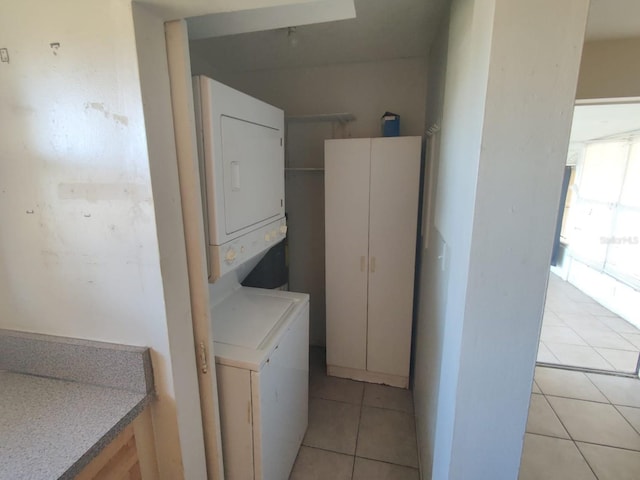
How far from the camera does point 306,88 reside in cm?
260

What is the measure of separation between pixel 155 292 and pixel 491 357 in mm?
1030

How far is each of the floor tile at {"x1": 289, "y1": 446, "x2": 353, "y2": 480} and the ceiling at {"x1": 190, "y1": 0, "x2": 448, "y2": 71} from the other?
252 cm

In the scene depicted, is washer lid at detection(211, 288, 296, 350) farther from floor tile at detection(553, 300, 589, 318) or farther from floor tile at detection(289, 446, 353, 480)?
floor tile at detection(553, 300, 589, 318)

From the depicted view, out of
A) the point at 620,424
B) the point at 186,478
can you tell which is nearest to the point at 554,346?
the point at 620,424

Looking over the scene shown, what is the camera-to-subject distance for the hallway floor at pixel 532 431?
177 cm

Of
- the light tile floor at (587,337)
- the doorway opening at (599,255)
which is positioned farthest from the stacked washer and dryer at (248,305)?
the light tile floor at (587,337)

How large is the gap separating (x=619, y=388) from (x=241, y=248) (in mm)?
3076

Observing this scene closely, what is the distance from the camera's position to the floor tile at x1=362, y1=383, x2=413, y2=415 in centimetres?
225

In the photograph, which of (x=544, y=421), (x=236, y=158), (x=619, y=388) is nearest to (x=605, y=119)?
(x=619, y=388)

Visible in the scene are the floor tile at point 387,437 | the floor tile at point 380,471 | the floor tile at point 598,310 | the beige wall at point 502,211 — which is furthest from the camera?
the floor tile at point 598,310

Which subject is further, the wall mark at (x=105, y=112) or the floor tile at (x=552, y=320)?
the floor tile at (x=552, y=320)

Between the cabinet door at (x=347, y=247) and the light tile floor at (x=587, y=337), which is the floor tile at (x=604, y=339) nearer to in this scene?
the light tile floor at (x=587, y=337)

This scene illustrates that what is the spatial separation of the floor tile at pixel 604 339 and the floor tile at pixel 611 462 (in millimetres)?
1426

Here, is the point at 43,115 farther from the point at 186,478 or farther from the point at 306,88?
the point at 306,88
